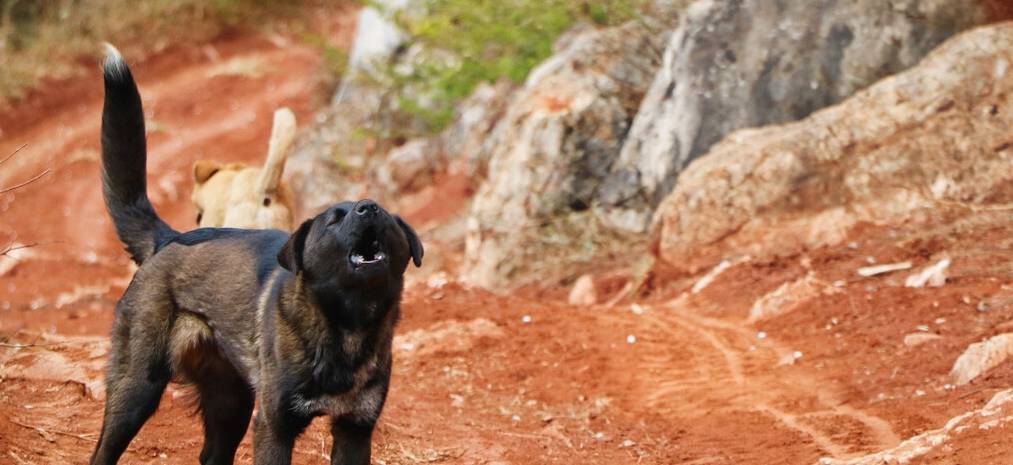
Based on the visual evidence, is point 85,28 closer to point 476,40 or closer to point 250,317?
point 476,40

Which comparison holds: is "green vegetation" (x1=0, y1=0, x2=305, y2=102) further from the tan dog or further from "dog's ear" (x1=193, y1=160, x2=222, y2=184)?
the tan dog

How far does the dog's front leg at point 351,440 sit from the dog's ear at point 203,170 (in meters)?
5.18

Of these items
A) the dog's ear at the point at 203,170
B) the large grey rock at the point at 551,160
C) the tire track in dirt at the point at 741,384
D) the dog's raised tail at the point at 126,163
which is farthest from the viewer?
the large grey rock at the point at 551,160

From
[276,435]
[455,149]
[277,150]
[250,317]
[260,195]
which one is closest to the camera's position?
[276,435]

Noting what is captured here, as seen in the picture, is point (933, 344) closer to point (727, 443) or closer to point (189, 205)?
point (727, 443)

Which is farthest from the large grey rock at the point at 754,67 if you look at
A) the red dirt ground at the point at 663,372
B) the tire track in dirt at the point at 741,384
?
the tire track in dirt at the point at 741,384

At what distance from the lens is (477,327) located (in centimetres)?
1107

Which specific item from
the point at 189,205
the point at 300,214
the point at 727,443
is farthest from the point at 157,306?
the point at 189,205

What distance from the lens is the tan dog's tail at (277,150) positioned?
925cm

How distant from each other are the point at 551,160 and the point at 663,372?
17.2 ft

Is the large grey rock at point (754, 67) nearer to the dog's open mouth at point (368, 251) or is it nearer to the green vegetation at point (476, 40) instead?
the green vegetation at point (476, 40)

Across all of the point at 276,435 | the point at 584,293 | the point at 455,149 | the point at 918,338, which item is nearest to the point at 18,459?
the point at 276,435

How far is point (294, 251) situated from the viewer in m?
5.61

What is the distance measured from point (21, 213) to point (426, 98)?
770 cm
